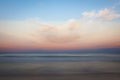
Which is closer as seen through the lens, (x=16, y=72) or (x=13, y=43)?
(x=16, y=72)

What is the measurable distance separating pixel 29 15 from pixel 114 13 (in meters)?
1.67

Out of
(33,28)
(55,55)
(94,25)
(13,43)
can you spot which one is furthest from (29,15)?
(94,25)

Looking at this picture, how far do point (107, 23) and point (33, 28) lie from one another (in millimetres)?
1477

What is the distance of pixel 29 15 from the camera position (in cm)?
431

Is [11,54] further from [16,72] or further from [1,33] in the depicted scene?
[16,72]

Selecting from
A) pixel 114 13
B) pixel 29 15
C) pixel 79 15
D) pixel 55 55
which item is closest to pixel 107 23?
pixel 114 13

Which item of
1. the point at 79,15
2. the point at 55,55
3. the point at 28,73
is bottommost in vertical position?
the point at 28,73

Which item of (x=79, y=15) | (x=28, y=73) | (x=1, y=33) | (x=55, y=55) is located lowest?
(x=28, y=73)

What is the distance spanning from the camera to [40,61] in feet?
15.0

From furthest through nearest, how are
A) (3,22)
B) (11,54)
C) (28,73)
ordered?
(11,54)
(3,22)
(28,73)

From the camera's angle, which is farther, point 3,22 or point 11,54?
point 11,54

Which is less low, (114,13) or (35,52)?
(114,13)

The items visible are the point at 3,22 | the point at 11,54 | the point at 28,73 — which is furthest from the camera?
the point at 11,54

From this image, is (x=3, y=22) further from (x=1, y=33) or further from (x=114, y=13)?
(x=114, y=13)
